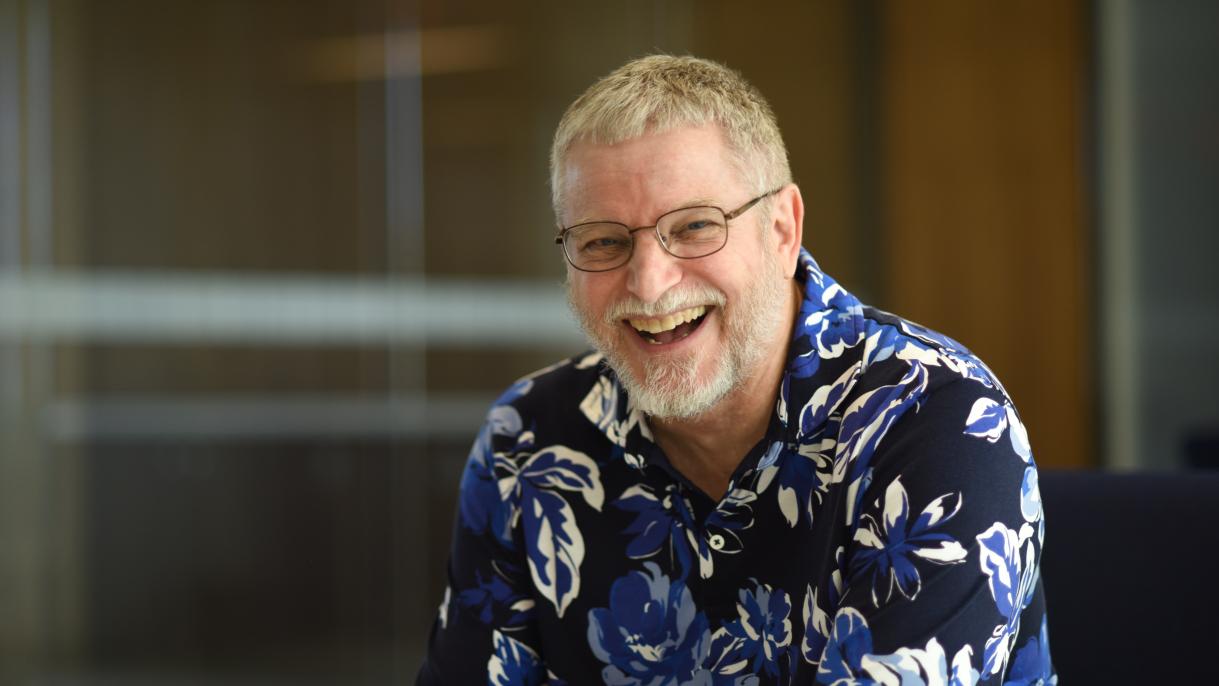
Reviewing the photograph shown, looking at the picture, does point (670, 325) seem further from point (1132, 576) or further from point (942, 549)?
point (1132, 576)

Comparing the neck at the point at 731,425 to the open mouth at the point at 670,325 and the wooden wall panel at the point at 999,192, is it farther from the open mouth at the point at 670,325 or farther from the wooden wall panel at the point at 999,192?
the wooden wall panel at the point at 999,192

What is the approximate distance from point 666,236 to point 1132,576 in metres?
0.63

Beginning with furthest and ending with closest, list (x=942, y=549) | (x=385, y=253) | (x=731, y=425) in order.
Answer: (x=385, y=253) → (x=731, y=425) → (x=942, y=549)

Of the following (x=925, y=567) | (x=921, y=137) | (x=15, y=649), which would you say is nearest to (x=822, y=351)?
(x=925, y=567)

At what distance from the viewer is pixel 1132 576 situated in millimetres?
1299

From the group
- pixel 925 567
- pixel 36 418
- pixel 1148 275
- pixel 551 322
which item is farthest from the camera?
pixel 1148 275

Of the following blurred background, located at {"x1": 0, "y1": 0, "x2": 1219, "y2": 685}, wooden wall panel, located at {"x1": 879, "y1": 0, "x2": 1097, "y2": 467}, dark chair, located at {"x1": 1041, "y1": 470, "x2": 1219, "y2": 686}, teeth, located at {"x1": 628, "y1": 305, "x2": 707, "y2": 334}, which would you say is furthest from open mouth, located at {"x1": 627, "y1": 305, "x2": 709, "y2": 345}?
wooden wall panel, located at {"x1": 879, "y1": 0, "x2": 1097, "y2": 467}

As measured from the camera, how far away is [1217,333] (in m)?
3.71

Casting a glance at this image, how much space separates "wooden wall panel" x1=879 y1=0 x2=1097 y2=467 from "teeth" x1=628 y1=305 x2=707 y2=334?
2763 mm

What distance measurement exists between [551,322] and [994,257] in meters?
1.52

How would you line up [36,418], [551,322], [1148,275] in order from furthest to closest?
[1148,275]
[551,322]
[36,418]

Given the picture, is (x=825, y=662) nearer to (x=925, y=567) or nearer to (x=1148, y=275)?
(x=925, y=567)

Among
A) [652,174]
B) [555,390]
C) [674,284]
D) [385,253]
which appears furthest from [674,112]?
[385,253]

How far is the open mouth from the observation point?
53.7 inches
